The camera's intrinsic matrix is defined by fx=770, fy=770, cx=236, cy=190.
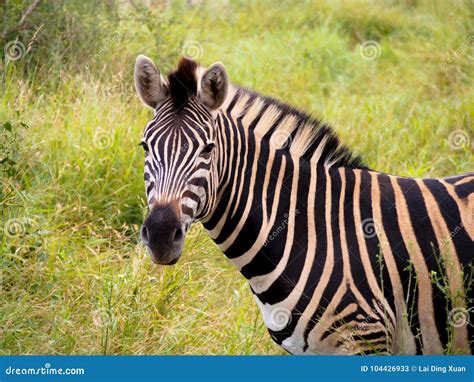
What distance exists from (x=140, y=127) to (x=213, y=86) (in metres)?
3.17

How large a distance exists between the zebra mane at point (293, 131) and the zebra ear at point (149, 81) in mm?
458

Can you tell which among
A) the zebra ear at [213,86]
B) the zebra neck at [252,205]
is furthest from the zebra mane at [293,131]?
the zebra ear at [213,86]

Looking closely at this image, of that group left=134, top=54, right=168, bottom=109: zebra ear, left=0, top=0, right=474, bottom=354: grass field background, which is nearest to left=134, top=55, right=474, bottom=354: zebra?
left=134, top=54, right=168, bottom=109: zebra ear

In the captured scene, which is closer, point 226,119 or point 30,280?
point 226,119

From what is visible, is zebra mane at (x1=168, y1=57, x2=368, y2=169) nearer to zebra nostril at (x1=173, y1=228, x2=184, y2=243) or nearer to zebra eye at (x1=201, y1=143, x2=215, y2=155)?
zebra eye at (x1=201, y1=143, x2=215, y2=155)

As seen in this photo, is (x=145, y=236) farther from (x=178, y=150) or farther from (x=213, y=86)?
(x=213, y=86)

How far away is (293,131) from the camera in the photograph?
492cm

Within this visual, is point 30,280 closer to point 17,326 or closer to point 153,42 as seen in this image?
point 17,326

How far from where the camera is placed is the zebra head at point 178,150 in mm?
4254

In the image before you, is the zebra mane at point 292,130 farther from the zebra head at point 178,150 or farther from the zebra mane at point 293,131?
the zebra head at point 178,150

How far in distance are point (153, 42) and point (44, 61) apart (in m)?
1.64

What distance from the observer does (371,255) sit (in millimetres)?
4594

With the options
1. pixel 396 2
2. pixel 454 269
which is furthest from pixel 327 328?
pixel 396 2

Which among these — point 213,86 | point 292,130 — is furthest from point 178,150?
point 292,130
